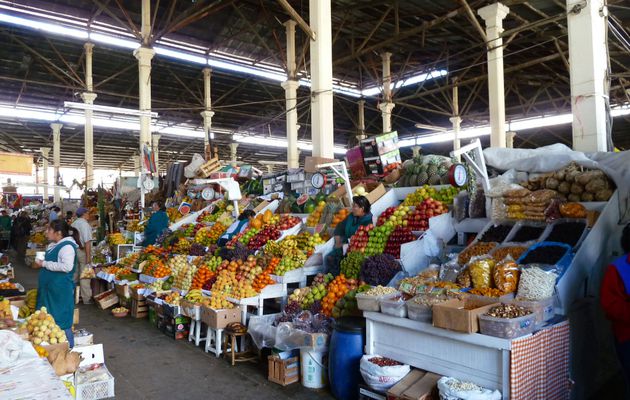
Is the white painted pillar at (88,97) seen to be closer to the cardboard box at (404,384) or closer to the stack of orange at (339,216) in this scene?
the stack of orange at (339,216)

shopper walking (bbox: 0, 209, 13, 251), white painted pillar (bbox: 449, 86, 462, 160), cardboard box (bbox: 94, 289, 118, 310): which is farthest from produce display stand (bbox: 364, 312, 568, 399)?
shopper walking (bbox: 0, 209, 13, 251)

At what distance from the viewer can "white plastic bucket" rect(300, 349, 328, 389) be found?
390cm

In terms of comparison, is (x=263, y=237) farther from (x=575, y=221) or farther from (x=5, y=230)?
(x=5, y=230)

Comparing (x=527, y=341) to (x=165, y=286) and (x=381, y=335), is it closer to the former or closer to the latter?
(x=381, y=335)

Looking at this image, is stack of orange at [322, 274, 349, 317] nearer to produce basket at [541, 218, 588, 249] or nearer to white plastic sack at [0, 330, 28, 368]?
produce basket at [541, 218, 588, 249]

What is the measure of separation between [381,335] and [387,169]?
3.59 m

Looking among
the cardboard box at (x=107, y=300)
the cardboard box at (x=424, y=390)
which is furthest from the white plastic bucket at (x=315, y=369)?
the cardboard box at (x=107, y=300)

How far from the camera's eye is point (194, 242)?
24.6 feet

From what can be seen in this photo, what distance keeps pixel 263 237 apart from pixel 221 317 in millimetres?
1595

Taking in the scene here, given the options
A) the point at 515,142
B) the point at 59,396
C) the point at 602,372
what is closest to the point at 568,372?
the point at 602,372

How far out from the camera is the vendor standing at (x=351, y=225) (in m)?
5.01

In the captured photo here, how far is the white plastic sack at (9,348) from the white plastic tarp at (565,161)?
14.3 feet

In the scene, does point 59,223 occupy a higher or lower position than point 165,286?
higher

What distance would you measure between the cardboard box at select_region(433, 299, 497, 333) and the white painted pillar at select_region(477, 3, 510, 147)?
7.88 metres
